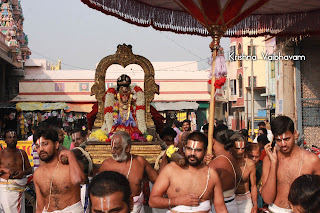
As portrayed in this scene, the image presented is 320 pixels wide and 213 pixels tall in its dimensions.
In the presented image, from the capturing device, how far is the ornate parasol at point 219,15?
20.8 ft

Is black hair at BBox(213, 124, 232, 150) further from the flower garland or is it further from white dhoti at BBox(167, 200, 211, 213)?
the flower garland

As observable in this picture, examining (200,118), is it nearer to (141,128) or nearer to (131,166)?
(141,128)

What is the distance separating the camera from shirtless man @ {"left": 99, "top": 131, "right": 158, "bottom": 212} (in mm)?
5320

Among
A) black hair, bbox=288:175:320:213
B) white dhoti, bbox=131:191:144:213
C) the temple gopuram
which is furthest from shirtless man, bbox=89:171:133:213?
the temple gopuram

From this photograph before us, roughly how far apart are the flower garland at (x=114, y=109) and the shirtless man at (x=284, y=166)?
11.6 feet

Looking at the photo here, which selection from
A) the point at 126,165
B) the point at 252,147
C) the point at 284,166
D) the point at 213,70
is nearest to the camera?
the point at 284,166

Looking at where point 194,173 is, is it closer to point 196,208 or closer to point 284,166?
point 196,208

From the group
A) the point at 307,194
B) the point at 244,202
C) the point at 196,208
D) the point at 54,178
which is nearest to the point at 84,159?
the point at 54,178

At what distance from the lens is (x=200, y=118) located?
33.0 meters

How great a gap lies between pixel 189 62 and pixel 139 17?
1131 inches

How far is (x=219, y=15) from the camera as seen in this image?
6332 mm

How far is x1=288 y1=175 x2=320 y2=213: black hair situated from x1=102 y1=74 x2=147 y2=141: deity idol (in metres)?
4.97

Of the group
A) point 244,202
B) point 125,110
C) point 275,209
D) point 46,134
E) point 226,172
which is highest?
point 125,110

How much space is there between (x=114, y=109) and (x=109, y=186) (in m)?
5.52
